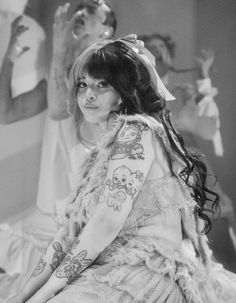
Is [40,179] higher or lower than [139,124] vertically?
lower

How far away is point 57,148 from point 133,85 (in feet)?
5.64

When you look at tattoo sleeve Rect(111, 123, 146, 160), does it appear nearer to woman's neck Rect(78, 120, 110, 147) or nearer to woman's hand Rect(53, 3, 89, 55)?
woman's neck Rect(78, 120, 110, 147)

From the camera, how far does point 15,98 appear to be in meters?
3.07

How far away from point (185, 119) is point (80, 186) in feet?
5.56

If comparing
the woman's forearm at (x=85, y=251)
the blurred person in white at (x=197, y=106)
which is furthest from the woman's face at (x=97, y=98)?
the blurred person in white at (x=197, y=106)

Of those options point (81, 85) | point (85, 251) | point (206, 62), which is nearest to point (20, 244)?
point (206, 62)

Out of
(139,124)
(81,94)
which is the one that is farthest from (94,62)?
(139,124)

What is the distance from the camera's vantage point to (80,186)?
1.54 metres

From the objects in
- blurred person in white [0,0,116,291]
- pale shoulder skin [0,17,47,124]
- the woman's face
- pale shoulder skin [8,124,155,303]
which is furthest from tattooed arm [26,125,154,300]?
pale shoulder skin [0,17,47,124]

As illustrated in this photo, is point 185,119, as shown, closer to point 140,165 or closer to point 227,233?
point 227,233

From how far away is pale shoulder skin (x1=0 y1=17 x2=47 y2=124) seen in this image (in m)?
3.04

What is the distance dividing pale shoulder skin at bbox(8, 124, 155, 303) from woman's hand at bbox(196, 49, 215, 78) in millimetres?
1870

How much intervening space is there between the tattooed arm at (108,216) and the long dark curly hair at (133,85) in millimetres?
150

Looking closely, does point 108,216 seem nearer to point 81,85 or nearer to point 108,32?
point 81,85
